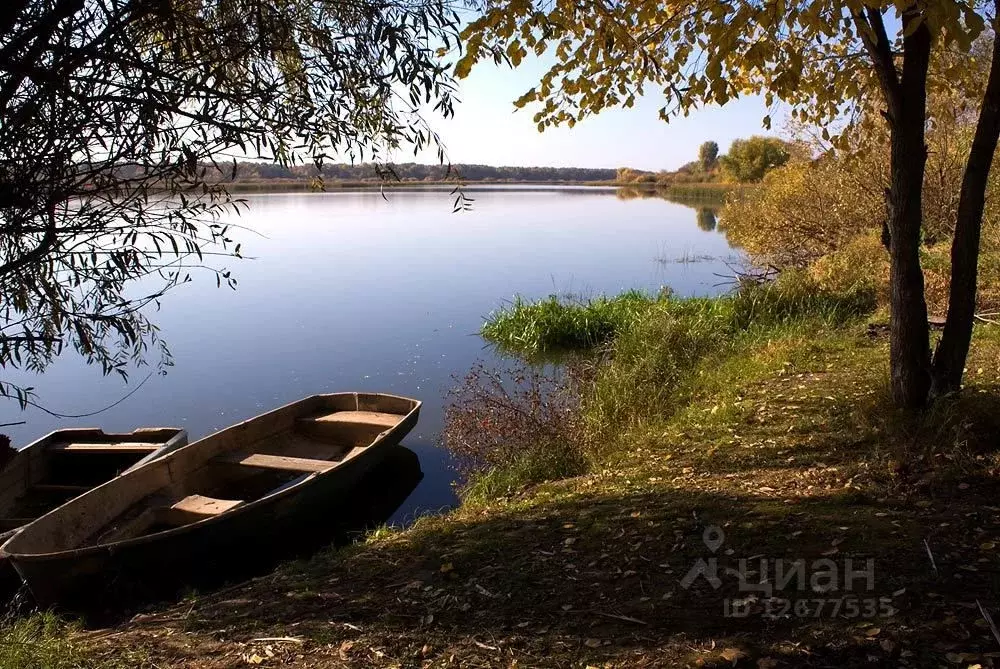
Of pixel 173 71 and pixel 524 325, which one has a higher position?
pixel 173 71

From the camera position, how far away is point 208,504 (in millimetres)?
6875

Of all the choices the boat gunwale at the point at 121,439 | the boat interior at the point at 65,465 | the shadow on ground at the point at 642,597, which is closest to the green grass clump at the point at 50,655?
the shadow on ground at the point at 642,597

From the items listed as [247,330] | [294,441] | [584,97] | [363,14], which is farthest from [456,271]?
[363,14]

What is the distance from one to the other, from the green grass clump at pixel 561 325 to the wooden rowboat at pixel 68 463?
24.3 ft

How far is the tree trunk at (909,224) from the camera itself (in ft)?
15.5

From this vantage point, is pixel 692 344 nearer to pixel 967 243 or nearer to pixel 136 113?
pixel 967 243

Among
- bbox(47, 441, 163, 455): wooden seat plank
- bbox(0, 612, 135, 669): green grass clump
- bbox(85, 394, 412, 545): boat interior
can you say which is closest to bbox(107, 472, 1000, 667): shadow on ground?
bbox(0, 612, 135, 669): green grass clump

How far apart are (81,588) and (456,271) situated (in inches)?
742

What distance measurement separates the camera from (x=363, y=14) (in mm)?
3814

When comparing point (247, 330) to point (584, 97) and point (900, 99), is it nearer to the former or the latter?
point (584, 97)

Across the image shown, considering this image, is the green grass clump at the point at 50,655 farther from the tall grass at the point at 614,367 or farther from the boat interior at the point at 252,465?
the tall grass at the point at 614,367

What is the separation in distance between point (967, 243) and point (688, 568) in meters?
3.03

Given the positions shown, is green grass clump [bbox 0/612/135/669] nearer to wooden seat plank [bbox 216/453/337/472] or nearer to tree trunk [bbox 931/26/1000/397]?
wooden seat plank [bbox 216/453/337/472]
